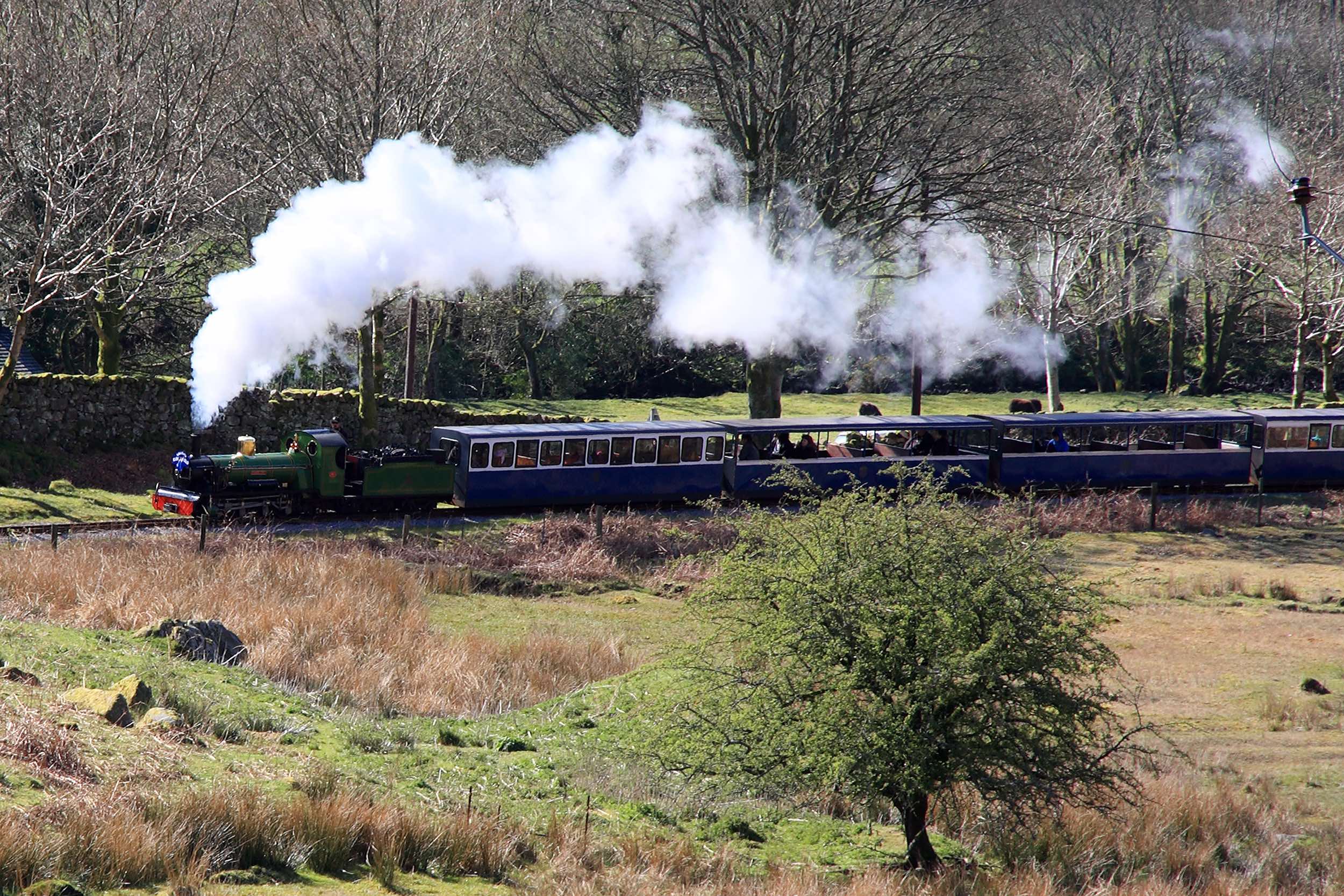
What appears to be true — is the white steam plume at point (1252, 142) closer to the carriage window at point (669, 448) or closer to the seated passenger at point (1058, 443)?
the seated passenger at point (1058, 443)

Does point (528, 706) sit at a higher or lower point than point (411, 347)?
lower

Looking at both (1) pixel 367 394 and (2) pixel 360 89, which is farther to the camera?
(1) pixel 367 394

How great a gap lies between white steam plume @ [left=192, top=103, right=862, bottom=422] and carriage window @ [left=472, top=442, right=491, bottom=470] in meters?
3.69

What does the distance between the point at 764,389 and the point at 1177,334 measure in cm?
2658

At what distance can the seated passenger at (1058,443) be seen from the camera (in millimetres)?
32219

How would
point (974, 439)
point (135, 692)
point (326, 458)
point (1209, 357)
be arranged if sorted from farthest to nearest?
point (1209, 357) → point (974, 439) → point (326, 458) → point (135, 692)

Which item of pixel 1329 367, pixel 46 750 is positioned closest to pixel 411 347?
pixel 46 750

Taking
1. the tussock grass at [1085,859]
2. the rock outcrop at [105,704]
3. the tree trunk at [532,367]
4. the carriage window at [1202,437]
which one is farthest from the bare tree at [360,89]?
the tussock grass at [1085,859]

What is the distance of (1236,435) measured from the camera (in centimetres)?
3419

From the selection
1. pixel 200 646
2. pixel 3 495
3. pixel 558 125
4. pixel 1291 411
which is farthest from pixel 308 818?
pixel 1291 411

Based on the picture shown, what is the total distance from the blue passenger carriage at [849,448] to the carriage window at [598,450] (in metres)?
3.04

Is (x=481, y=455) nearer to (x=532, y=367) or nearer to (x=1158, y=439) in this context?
(x=1158, y=439)

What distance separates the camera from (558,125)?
114 feet

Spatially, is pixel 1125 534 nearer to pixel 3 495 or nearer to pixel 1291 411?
pixel 1291 411
